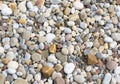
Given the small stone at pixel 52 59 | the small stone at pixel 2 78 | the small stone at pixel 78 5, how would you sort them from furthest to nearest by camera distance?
the small stone at pixel 78 5 → the small stone at pixel 52 59 → the small stone at pixel 2 78

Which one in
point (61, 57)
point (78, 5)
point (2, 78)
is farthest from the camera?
point (78, 5)

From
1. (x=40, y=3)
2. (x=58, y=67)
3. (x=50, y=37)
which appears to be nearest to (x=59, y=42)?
(x=50, y=37)

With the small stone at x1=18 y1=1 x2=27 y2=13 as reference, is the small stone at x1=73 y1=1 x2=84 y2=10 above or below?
below

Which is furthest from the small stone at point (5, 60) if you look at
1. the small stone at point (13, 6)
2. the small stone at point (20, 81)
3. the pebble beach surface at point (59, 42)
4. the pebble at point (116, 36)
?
the pebble at point (116, 36)

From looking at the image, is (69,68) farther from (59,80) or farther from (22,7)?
(22,7)

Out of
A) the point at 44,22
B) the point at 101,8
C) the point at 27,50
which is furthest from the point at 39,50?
the point at 101,8

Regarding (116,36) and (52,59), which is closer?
(52,59)

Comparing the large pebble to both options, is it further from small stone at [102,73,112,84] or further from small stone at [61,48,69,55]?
small stone at [102,73,112,84]

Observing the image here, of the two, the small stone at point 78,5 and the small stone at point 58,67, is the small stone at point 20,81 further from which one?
the small stone at point 78,5

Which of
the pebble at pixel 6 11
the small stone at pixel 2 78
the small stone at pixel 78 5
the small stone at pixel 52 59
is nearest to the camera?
the small stone at pixel 2 78

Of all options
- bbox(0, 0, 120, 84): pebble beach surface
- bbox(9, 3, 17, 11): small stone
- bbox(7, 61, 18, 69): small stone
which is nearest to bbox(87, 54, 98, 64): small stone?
bbox(0, 0, 120, 84): pebble beach surface
